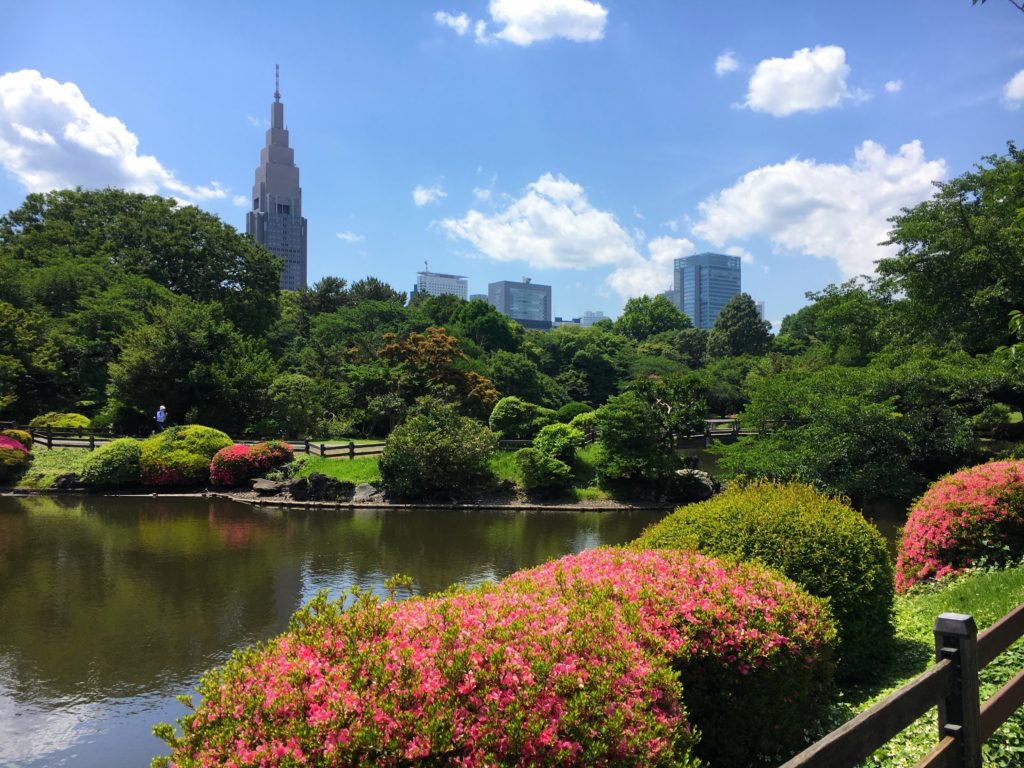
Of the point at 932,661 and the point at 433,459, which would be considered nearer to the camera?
the point at 932,661

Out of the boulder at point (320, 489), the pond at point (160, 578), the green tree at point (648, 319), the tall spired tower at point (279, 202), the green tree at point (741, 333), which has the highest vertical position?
the tall spired tower at point (279, 202)

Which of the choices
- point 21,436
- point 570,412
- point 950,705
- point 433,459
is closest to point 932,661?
point 950,705

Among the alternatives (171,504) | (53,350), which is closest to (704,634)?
(171,504)

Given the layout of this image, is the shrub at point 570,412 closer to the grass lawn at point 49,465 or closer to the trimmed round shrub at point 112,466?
the trimmed round shrub at point 112,466

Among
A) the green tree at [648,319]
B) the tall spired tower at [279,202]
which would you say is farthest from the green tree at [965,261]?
the tall spired tower at [279,202]

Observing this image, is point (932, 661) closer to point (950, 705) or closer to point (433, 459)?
point (950, 705)

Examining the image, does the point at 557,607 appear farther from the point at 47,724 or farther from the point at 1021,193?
the point at 1021,193

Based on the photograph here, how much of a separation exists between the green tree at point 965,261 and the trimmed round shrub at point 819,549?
51.9ft

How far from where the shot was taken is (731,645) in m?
3.90

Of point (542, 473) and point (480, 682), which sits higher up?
point (480, 682)

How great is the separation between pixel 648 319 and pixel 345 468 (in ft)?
233

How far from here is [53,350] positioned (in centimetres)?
2997

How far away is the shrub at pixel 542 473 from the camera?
21312 millimetres

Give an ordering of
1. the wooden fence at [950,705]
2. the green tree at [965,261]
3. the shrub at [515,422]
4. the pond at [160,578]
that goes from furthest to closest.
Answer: the shrub at [515,422], the green tree at [965,261], the pond at [160,578], the wooden fence at [950,705]
